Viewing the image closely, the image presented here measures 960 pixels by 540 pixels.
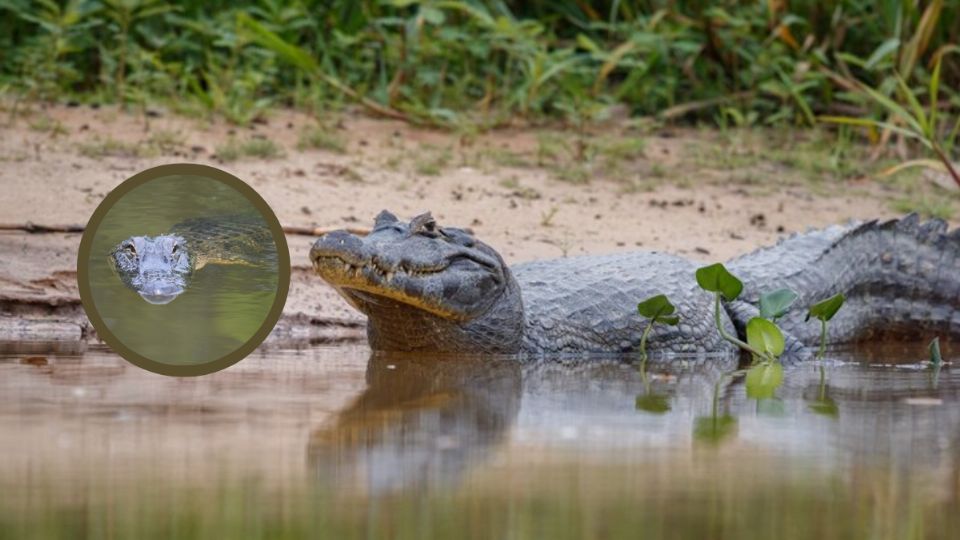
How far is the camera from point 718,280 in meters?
6.05

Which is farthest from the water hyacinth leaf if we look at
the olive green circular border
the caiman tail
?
the olive green circular border

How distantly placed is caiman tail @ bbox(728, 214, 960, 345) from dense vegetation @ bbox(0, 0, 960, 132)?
2.05m

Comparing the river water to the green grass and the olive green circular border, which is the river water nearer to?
the olive green circular border

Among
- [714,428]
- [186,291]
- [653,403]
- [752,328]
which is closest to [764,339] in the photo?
[752,328]

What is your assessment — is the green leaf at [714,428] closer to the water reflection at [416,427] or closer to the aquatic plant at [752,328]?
the water reflection at [416,427]

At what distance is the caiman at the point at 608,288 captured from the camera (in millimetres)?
5859

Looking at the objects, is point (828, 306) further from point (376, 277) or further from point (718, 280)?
point (376, 277)

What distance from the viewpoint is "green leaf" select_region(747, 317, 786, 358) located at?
628cm

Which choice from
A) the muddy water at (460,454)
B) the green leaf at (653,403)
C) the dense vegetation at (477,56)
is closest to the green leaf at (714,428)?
the muddy water at (460,454)

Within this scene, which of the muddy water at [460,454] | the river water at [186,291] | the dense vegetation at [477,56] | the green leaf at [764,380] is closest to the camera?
the muddy water at [460,454]

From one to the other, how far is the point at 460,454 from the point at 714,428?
900 mm

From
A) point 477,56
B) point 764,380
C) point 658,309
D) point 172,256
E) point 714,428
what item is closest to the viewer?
point 714,428

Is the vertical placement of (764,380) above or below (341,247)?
below

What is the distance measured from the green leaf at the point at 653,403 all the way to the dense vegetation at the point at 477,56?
16.2 feet
